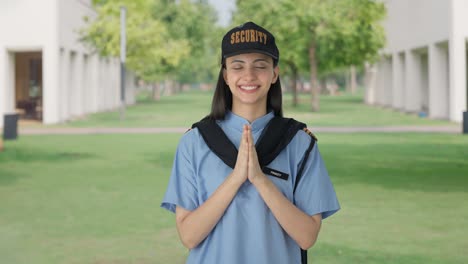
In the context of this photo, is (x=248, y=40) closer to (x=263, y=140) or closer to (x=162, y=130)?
(x=263, y=140)

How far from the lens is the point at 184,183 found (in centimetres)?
296

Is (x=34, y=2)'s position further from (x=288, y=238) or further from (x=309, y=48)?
(x=288, y=238)

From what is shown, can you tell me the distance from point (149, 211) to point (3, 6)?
83.0ft

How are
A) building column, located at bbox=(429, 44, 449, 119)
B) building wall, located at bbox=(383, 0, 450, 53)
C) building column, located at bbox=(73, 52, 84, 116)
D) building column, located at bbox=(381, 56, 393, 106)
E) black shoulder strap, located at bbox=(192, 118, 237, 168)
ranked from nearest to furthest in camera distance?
1. black shoulder strap, located at bbox=(192, 118, 237, 168)
2. building wall, located at bbox=(383, 0, 450, 53)
3. building column, located at bbox=(429, 44, 449, 119)
4. building column, located at bbox=(73, 52, 84, 116)
5. building column, located at bbox=(381, 56, 393, 106)

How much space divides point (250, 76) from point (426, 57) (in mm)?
44826

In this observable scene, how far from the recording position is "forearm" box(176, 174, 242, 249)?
2.78m

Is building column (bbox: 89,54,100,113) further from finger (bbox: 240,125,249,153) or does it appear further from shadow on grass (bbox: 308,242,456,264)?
finger (bbox: 240,125,249,153)

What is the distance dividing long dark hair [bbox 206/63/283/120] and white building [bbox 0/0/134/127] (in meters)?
30.5

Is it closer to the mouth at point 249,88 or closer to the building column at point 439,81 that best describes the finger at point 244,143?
the mouth at point 249,88

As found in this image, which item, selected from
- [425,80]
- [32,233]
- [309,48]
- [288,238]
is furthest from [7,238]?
[425,80]

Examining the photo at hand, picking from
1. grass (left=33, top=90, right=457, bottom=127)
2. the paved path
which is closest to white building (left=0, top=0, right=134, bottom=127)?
grass (left=33, top=90, right=457, bottom=127)

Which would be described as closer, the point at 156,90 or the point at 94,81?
the point at 94,81

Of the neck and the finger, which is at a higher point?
the neck

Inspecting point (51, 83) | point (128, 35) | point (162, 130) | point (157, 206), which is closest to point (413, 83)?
point (128, 35)
